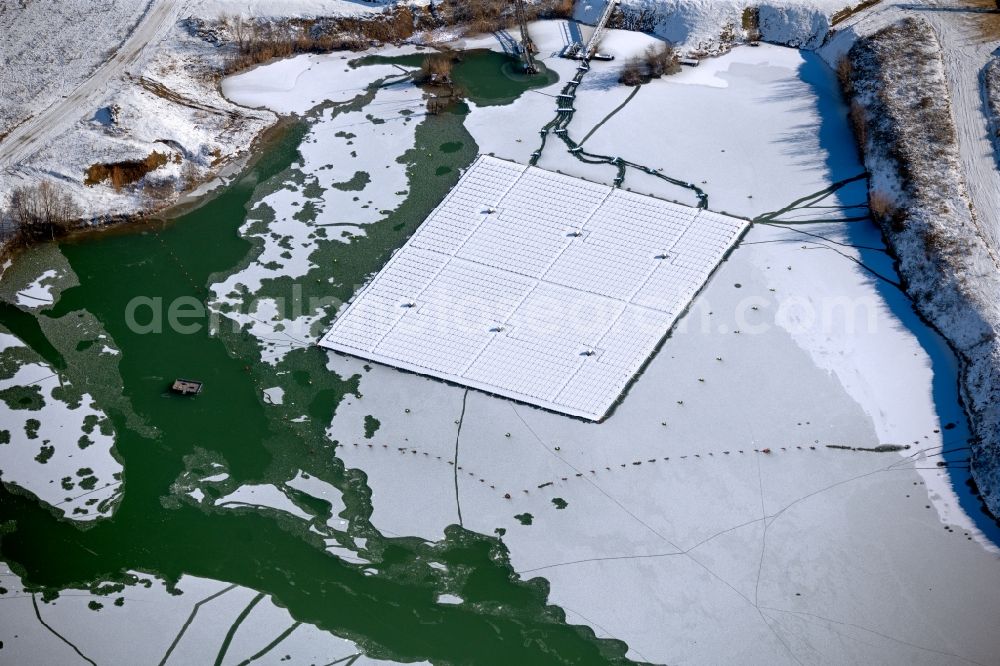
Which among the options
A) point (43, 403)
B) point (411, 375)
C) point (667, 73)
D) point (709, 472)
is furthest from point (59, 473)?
point (667, 73)

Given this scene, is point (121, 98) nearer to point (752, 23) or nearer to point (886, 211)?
point (752, 23)

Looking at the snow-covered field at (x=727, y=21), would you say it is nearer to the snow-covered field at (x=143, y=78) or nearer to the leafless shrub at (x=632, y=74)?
the snow-covered field at (x=143, y=78)

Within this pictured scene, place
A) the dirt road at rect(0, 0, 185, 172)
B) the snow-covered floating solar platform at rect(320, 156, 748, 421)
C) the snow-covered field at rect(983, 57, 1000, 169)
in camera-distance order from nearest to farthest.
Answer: the snow-covered floating solar platform at rect(320, 156, 748, 421) < the snow-covered field at rect(983, 57, 1000, 169) < the dirt road at rect(0, 0, 185, 172)

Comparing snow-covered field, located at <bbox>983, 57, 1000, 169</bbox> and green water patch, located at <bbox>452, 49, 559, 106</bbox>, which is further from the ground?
snow-covered field, located at <bbox>983, 57, 1000, 169</bbox>

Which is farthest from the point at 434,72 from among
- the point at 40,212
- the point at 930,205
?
the point at 930,205

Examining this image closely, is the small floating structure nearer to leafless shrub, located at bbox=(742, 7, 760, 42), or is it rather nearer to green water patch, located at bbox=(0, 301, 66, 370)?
green water patch, located at bbox=(0, 301, 66, 370)

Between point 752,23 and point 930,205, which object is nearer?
point 930,205

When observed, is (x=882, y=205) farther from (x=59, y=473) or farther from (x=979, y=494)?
(x=59, y=473)

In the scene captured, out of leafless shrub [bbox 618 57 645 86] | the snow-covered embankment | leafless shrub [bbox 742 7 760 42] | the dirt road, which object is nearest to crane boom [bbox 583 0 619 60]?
leafless shrub [bbox 618 57 645 86]
